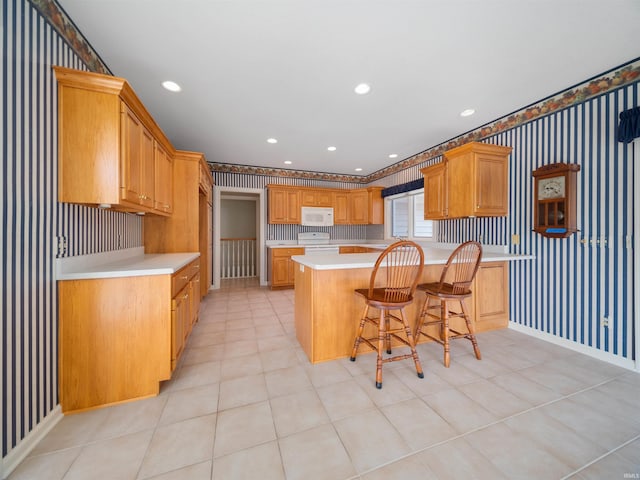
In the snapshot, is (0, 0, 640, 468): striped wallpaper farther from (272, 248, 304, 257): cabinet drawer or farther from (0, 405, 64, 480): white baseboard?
(272, 248, 304, 257): cabinet drawer

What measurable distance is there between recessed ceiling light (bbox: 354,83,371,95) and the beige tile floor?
2.57 m

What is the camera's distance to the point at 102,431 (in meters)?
1.42

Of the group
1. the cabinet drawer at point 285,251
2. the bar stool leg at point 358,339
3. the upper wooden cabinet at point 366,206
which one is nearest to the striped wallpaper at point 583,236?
the bar stool leg at point 358,339

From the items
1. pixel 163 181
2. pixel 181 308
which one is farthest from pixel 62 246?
A: pixel 163 181

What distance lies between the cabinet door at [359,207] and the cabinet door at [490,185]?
9.33ft

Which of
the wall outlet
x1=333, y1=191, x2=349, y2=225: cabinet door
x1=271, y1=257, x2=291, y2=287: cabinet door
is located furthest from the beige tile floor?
x1=333, y1=191, x2=349, y2=225: cabinet door

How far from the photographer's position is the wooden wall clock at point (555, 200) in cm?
240

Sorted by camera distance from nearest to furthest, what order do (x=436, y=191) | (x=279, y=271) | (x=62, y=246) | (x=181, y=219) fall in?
1. (x=62, y=246)
2. (x=181, y=219)
3. (x=436, y=191)
4. (x=279, y=271)

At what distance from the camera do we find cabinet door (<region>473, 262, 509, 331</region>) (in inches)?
112

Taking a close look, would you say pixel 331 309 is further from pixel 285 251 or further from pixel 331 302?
pixel 285 251

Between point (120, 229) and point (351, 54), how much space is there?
2.63m

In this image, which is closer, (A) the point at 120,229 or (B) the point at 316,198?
(A) the point at 120,229

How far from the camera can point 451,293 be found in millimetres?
2150

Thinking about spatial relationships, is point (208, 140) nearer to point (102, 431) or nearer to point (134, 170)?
point (134, 170)
